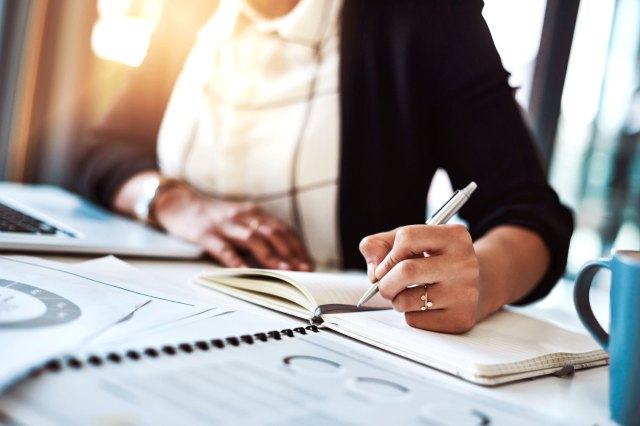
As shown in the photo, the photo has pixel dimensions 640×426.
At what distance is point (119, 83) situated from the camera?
1.86 meters

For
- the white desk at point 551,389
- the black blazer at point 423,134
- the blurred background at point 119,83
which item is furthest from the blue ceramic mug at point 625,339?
the blurred background at point 119,83

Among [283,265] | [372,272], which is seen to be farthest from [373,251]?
[283,265]

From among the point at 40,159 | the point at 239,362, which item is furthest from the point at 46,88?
the point at 239,362

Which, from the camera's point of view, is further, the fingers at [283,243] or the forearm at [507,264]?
the fingers at [283,243]

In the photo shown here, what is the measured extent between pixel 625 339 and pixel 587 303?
3.2 inches

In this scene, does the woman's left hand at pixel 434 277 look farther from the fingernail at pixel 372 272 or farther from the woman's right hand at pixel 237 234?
the woman's right hand at pixel 237 234

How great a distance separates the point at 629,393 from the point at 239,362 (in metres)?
0.25

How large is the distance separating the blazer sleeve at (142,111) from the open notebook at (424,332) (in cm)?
51

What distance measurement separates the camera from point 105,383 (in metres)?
0.32

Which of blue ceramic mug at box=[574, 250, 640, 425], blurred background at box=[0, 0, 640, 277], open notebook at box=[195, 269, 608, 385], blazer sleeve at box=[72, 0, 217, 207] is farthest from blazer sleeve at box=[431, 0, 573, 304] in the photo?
blurred background at box=[0, 0, 640, 277]

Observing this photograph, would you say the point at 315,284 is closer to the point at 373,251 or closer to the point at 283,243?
the point at 373,251

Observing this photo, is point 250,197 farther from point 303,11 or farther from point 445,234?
point 445,234

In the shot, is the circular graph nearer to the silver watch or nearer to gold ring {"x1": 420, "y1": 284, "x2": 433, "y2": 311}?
gold ring {"x1": 420, "y1": 284, "x2": 433, "y2": 311}

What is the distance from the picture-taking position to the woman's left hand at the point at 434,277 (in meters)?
0.51
